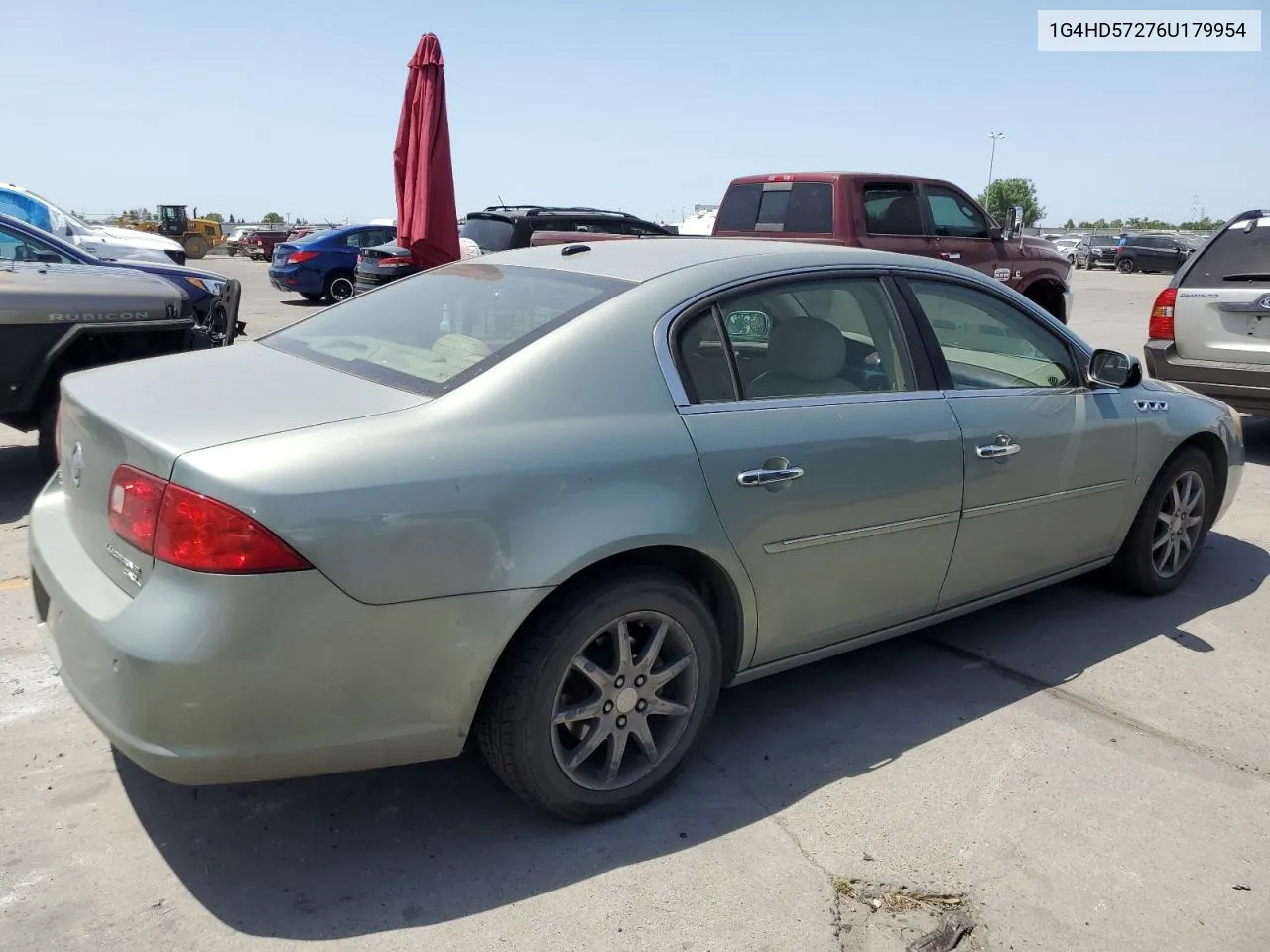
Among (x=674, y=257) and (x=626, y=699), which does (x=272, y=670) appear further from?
(x=674, y=257)

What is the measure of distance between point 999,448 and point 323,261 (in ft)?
52.6

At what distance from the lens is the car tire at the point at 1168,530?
4.45 meters

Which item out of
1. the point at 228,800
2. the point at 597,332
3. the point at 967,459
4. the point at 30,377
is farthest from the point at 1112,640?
the point at 30,377

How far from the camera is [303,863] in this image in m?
2.63

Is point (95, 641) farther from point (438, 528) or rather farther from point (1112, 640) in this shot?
point (1112, 640)

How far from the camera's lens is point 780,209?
10.2m

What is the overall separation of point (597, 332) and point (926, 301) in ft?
4.82

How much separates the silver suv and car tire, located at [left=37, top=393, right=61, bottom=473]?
23.5 ft

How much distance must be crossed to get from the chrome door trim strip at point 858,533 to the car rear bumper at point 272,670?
0.85m

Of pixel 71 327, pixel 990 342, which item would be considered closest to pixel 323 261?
pixel 71 327

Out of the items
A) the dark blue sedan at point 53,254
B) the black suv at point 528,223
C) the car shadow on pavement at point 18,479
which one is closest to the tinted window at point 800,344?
the car shadow on pavement at point 18,479

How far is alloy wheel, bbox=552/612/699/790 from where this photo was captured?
2730 mm

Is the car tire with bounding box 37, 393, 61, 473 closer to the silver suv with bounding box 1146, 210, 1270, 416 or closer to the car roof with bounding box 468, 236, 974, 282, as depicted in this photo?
the car roof with bounding box 468, 236, 974, 282

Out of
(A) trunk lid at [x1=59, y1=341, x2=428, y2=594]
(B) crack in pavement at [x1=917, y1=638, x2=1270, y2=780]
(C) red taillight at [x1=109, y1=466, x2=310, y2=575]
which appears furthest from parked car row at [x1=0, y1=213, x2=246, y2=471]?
(B) crack in pavement at [x1=917, y1=638, x2=1270, y2=780]
